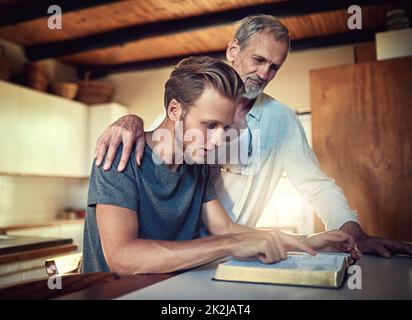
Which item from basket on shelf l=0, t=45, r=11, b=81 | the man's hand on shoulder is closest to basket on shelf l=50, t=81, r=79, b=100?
basket on shelf l=0, t=45, r=11, b=81

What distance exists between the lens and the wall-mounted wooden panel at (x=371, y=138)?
7.77 ft

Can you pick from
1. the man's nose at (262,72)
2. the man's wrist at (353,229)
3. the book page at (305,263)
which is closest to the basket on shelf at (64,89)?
the man's nose at (262,72)

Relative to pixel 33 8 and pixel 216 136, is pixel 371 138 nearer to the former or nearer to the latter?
pixel 216 136

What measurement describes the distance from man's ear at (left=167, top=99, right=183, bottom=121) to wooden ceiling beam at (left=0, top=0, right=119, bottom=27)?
220cm

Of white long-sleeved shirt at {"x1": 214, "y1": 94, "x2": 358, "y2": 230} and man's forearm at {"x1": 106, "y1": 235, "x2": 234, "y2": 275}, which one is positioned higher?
white long-sleeved shirt at {"x1": 214, "y1": 94, "x2": 358, "y2": 230}

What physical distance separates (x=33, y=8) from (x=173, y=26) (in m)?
1.15

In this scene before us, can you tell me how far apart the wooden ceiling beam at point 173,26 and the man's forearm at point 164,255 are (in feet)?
8.92

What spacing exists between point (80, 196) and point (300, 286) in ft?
13.8

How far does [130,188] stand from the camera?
3.34 ft

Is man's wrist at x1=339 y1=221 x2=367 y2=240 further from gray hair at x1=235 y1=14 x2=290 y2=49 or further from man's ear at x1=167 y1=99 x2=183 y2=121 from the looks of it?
gray hair at x1=235 y1=14 x2=290 y2=49

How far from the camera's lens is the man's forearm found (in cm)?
87

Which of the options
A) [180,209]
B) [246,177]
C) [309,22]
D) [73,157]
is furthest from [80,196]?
[180,209]

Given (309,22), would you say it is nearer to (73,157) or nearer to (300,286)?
(73,157)

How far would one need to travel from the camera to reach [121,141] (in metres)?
1.11
